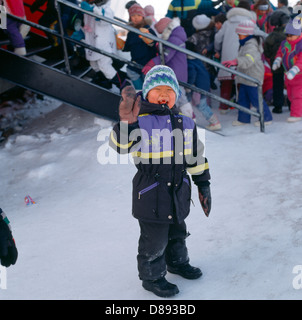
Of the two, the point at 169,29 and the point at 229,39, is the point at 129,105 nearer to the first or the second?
the point at 169,29

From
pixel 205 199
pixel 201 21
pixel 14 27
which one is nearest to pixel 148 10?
pixel 201 21

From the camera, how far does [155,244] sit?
112 inches

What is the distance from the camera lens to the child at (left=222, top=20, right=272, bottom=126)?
→ 5.80 metres

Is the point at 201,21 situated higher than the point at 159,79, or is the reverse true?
the point at 159,79

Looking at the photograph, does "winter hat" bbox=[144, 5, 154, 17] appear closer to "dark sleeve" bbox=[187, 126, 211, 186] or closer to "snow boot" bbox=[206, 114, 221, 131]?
"snow boot" bbox=[206, 114, 221, 131]

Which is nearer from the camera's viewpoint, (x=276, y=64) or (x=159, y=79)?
(x=159, y=79)

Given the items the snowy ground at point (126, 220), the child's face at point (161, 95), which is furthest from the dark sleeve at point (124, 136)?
the snowy ground at point (126, 220)

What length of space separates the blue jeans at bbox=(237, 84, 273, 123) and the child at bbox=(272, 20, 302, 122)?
1.01ft

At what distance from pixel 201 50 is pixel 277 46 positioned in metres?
1.14

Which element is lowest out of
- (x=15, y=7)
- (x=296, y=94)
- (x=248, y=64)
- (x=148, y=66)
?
(x=296, y=94)

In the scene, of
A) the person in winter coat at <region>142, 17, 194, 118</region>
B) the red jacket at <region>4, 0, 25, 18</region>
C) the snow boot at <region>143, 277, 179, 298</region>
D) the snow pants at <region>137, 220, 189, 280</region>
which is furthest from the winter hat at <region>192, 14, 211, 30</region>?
the snow boot at <region>143, 277, 179, 298</region>
